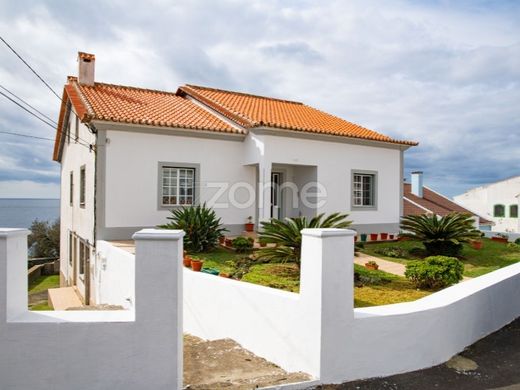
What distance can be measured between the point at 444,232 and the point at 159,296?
1036 centimetres

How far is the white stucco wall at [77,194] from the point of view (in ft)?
43.4

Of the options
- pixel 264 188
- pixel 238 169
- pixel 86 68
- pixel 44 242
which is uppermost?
pixel 86 68

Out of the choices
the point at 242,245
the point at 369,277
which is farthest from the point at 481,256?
the point at 242,245

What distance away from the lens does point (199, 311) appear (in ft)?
23.4

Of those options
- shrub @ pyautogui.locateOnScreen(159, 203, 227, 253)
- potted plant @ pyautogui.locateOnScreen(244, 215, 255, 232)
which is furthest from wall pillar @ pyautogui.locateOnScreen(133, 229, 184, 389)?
potted plant @ pyautogui.locateOnScreen(244, 215, 255, 232)

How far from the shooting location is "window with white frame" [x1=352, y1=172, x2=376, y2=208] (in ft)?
53.5

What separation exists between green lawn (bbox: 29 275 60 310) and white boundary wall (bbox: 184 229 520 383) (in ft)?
45.2

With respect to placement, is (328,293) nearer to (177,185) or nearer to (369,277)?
(369,277)

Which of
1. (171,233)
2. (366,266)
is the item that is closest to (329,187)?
(366,266)

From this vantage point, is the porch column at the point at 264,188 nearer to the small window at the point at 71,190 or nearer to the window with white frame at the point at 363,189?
the window with white frame at the point at 363,189

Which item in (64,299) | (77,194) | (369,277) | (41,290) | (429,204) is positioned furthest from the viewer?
(429,204)

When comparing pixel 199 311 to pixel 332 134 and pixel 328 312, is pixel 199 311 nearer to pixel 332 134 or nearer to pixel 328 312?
pixel 328 312

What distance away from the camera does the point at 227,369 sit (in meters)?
4.79

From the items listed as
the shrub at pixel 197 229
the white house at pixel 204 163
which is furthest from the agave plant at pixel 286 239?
the white house at pixel 204 163
